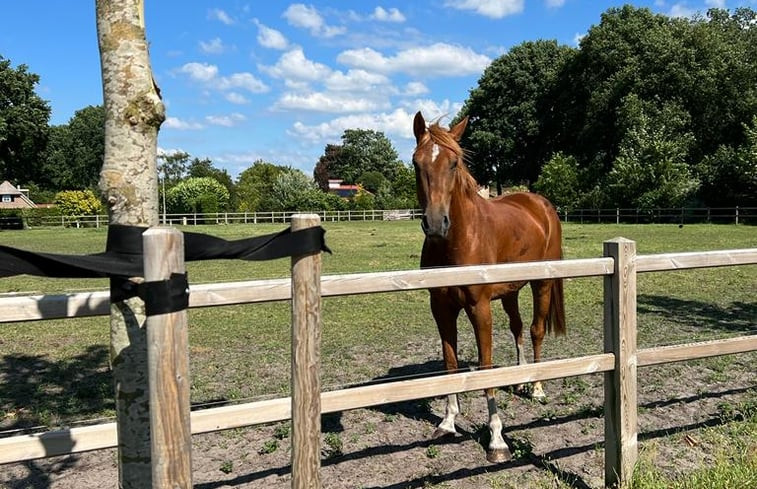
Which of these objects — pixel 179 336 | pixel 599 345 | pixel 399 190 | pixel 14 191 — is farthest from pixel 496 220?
pixel 14 191

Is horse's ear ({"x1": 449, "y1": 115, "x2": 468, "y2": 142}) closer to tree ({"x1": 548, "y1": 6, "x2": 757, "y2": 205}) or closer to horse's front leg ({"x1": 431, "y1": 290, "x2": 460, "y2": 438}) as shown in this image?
horse's front leg ({"x1": 431, "y1": 290, "x2": 460, "y2": 438})

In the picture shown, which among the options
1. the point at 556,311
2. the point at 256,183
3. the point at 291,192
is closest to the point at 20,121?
the point at 291,192

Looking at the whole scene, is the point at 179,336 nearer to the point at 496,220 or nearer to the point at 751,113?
Result: the point at 496,220

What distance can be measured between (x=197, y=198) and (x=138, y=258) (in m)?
55.1

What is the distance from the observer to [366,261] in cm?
1719

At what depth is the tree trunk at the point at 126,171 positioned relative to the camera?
7.11 ft

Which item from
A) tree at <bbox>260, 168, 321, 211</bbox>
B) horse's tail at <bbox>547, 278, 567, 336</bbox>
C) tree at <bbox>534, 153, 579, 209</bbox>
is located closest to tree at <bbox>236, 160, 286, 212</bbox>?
tree at <bbox>260, 168, 321, 211</bbox>

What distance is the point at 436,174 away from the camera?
4309 millimetres

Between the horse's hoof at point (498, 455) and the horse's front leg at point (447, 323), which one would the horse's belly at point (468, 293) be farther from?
the horse's hoof at point (498, 455)

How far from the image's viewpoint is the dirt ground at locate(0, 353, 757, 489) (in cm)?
400

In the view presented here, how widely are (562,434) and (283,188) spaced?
57922 mm

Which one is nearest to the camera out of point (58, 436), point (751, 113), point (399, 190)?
point (58, 436)

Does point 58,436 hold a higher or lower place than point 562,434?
higher

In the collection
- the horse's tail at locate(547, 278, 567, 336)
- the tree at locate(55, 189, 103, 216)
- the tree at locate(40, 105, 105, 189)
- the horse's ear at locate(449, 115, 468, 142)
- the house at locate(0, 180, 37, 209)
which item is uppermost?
the tree at locate(40, 105, 105, 189)
